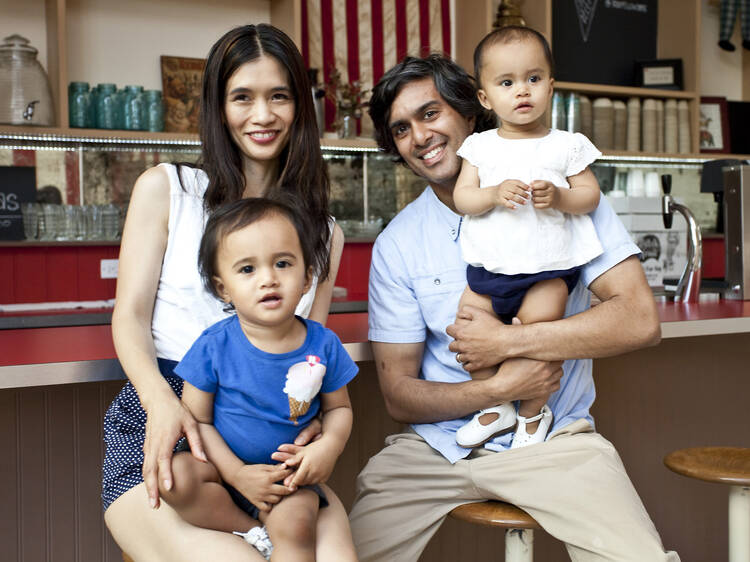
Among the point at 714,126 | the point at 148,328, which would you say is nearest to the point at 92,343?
the point at 148,328

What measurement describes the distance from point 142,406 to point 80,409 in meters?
0.48

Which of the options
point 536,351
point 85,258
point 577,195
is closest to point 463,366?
point 536,351

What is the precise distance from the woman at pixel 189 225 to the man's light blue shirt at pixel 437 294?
0.61ft

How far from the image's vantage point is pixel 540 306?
1.69 meters

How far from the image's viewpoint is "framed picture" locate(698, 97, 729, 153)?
18.2 feet

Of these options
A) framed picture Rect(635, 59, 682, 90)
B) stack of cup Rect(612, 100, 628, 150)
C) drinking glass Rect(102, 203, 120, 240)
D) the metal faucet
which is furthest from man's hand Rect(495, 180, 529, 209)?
framed picture Rect(635, 59, 682, 90)

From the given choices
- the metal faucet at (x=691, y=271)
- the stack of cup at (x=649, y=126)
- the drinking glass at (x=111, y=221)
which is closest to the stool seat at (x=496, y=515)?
the metal faucet at (x=691, y=271)

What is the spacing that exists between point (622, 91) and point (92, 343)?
4243 millimetres

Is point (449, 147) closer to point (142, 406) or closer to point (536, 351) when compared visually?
point (536, 351)

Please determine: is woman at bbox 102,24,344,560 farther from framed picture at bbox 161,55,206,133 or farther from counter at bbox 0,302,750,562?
framed picture at bbox 161,55,206,133

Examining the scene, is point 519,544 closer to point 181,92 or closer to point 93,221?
point 93,221

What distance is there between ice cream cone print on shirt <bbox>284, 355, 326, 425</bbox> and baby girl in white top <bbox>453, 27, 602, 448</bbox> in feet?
1.53

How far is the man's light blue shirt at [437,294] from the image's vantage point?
1.75m

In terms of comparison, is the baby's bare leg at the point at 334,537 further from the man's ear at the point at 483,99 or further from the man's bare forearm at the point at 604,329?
the man's ear at the point at 483,99
